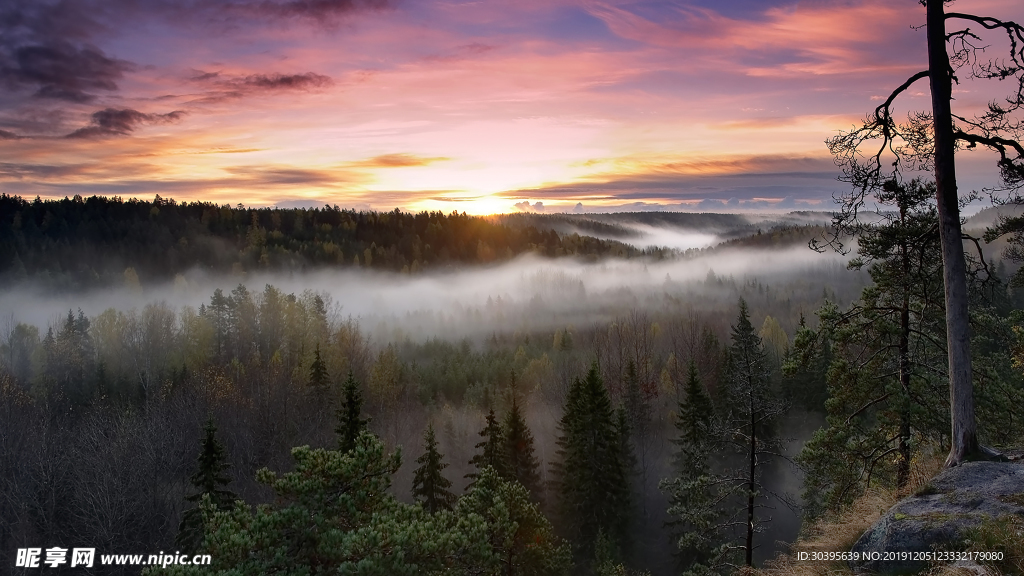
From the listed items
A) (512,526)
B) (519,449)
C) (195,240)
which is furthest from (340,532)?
(195,240)

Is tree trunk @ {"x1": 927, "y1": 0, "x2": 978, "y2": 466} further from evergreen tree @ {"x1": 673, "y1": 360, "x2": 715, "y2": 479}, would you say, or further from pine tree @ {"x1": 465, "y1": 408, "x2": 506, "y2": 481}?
evergreen tree @ {"x1": 673, "y1": 360, "x2": 715, "y2": 479}

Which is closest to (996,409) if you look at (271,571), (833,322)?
(833,322)

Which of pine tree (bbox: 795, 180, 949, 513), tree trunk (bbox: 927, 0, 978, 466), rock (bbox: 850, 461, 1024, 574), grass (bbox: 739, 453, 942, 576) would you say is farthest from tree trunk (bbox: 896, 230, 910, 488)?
rock (bbox: 850, 461, 1024, 574)

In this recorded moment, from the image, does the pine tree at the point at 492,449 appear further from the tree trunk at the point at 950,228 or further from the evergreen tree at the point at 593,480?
the tree trunk at the point at 950,228

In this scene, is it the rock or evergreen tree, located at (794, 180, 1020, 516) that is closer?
the rock

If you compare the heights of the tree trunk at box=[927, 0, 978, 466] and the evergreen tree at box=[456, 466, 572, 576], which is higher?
the tree trunk at box=[927, 0, 978, 466]

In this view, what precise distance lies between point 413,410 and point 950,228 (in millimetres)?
66265

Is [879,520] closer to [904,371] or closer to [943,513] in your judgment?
[943,513]

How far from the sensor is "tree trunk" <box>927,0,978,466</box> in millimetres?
10680

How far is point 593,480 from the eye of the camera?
122 ft

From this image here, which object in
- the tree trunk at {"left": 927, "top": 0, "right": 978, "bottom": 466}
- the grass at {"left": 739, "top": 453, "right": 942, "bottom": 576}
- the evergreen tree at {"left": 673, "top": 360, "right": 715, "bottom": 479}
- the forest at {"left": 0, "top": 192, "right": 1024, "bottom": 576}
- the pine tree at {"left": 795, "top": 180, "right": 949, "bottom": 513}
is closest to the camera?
the grass at {"left": 739, "top": 453, "right": 942, "bottom": 576}

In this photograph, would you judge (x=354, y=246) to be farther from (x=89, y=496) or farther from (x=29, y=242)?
(x=89, y=496)

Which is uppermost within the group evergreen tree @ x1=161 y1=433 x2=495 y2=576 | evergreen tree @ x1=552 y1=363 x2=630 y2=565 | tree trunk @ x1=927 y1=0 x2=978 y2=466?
tree trunk @ x1=927 y1=0 x2=978 y2=466

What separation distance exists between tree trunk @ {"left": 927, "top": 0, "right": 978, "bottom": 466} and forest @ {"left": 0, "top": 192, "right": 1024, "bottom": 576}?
2.30 ft
